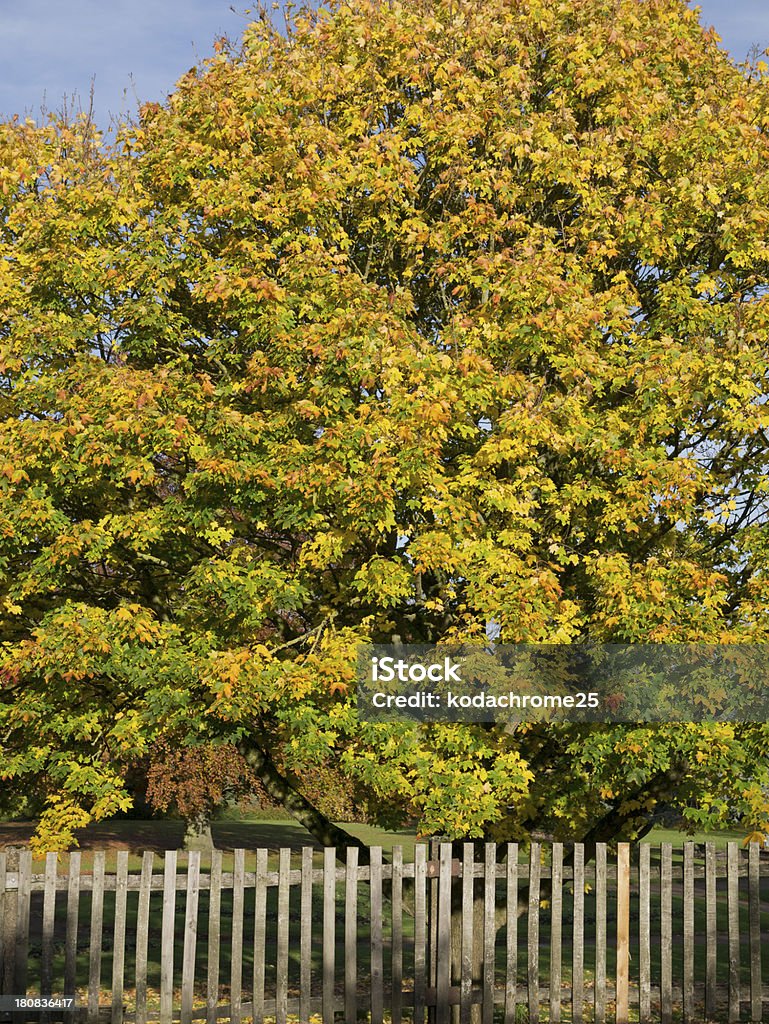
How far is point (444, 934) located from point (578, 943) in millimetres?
1189

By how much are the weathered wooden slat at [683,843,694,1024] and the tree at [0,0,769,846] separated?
1.80 feet

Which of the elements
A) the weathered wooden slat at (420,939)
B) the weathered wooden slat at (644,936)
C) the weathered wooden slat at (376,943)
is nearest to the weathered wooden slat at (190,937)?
the weathered wooden slat at (376,943)

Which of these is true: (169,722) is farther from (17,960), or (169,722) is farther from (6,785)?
(6,785)

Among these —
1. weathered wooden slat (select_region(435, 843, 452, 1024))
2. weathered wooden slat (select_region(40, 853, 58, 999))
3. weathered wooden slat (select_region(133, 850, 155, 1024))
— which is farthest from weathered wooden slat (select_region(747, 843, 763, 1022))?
weathered wooden slat (select_region(40, 853, 58, 999))

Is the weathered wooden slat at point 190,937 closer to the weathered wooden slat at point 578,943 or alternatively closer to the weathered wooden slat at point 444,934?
the weathered wooden slat at point 444,934

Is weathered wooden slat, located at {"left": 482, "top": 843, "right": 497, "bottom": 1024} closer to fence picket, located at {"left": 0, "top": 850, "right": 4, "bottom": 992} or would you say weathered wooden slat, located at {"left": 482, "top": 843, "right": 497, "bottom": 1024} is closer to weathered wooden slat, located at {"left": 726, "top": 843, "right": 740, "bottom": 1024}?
weathered wooden slat, located at {"left": 726, "top": 843, "right": 740, "bottom": 1024}

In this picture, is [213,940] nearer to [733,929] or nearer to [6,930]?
[6,930]

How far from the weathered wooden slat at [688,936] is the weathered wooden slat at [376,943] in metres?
2.86

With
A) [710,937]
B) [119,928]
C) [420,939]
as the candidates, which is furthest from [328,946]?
[710,937]

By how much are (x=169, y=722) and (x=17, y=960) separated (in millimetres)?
2501

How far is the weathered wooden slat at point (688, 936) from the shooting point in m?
10.0

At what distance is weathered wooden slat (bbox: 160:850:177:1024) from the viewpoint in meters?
8.45

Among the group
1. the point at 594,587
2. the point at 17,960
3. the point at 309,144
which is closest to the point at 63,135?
the point at 309,144

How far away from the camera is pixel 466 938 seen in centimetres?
977
